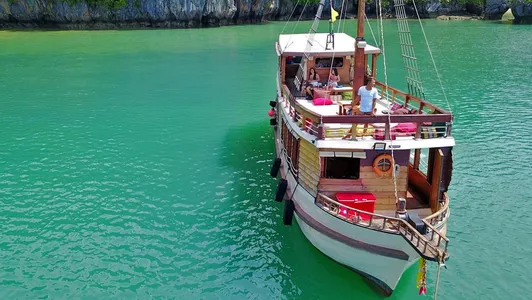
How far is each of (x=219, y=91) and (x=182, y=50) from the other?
24681 mm

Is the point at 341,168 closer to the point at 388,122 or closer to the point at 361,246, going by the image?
the point at 388,122

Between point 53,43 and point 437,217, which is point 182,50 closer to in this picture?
point 53,43

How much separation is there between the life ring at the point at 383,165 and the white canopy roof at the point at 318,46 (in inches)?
243

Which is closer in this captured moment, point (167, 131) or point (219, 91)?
point (167, 131)

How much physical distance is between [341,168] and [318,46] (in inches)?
305

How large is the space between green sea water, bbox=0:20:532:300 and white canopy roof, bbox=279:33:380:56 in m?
5.57

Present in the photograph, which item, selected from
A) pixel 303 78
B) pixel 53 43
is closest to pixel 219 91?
pixel 303 78

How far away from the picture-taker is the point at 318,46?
19328 millimetres

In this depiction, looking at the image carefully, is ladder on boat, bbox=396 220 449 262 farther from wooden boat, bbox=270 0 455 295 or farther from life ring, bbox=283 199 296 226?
life ring, bbox=283 199 296 226

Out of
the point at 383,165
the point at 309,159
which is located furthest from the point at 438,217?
the point at 309,159

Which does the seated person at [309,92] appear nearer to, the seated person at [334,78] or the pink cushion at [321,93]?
the pink cushion at [321,93]

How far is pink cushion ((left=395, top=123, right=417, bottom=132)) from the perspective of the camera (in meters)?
12.7

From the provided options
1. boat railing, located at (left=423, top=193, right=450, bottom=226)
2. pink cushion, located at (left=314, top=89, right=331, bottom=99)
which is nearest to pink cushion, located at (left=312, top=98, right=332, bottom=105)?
pink cushion, located at (left=314, top=89, right=331, bottom=99)

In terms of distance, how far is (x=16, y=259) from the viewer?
14297 mm
